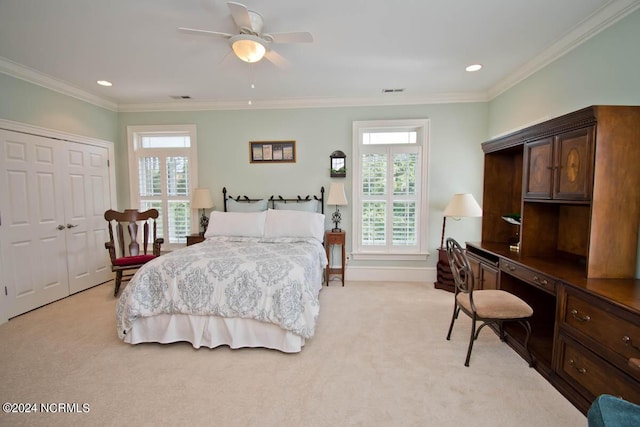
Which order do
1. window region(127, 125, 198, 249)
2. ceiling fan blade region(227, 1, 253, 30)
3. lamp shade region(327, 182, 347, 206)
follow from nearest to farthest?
1. ceiling fan blade region(227, 1, 253, 30)
2. lamp shade region(327, 182, 347, 206)
3. window region(127, 125, 198, 249)

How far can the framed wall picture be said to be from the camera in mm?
4332

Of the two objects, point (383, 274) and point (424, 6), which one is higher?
point (424, 6)

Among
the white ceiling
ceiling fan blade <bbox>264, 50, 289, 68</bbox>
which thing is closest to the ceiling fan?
the white ceiling

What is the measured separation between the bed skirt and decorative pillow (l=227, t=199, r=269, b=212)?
2.03 m

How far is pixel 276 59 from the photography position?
2.67 meters

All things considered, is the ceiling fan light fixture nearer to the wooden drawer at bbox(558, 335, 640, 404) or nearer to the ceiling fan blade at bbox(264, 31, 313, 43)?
the ceiling fan blade at bbox(264, 31, 313, 43)

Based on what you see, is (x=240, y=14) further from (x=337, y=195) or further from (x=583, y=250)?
(x=583, y=250)

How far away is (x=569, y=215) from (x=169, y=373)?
362 cm

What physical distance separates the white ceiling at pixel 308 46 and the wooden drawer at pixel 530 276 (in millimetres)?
2038

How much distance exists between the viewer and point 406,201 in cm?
422

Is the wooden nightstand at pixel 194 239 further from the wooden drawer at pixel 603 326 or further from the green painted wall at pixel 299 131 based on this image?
the wooden drawer at pixel 603 326

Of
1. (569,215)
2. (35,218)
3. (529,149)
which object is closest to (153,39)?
(35,218)

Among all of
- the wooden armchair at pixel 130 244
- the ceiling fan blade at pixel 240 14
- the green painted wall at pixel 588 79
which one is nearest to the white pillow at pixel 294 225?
the wooden armchair at pixel 130 244

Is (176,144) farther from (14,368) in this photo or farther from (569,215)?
(569,215)
